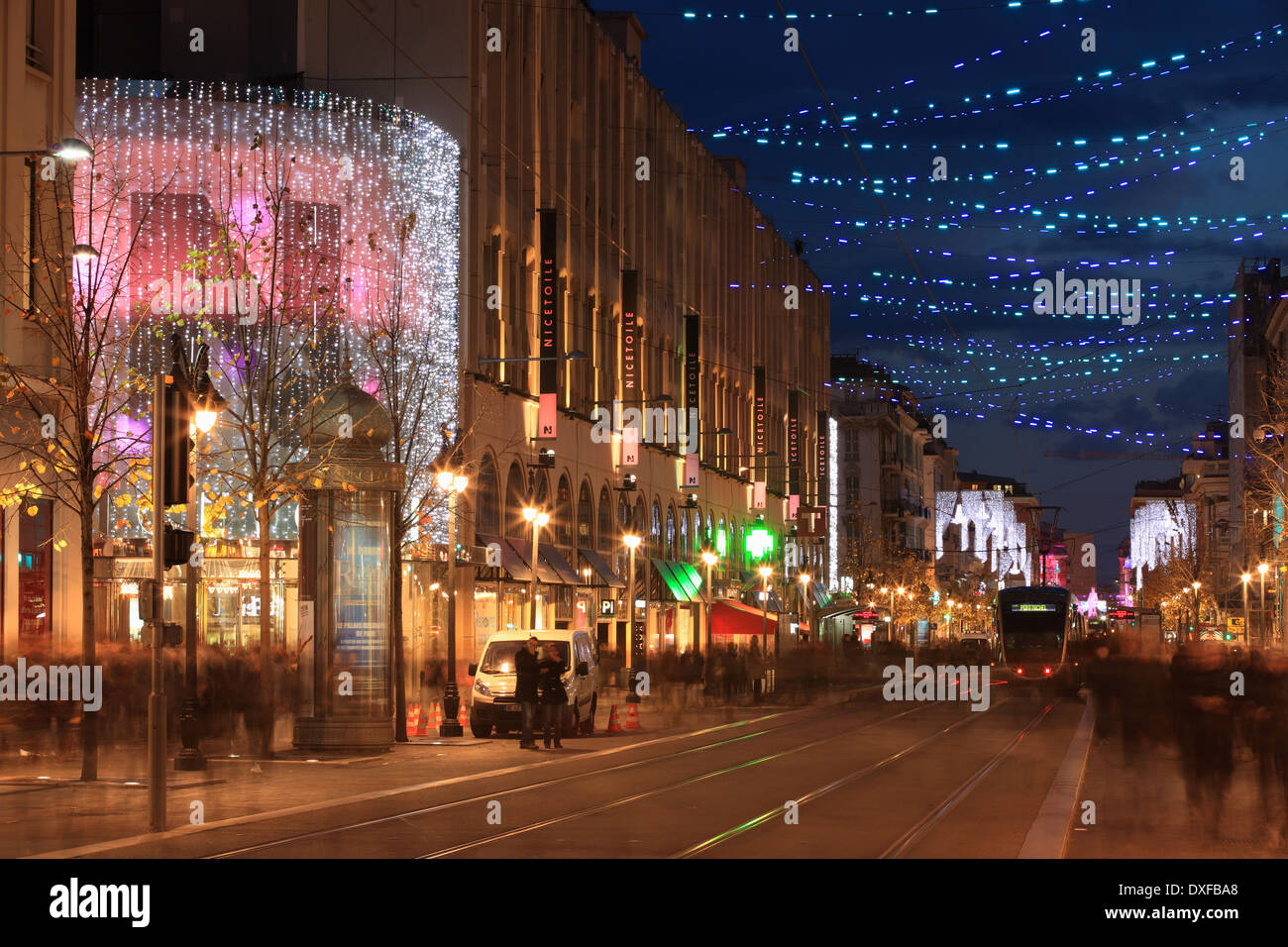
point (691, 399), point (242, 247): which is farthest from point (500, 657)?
point (691, 399)

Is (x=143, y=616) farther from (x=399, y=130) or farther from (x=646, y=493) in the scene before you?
(x=646, y=493)

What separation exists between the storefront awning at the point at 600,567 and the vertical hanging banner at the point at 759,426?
23.4 metres

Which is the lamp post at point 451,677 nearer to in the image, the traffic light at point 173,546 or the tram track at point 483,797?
the tram track at point 483,797

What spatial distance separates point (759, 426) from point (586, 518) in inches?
1073

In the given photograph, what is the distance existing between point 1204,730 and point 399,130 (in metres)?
24.8

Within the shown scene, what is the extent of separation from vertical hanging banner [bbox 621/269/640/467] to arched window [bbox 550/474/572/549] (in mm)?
5263

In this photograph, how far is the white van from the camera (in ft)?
105

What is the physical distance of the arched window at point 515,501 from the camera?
48438 millimetres

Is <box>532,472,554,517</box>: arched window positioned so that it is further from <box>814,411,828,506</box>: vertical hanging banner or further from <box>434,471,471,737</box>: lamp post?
<box>814,411,828,506</box>: vertical hanging banner

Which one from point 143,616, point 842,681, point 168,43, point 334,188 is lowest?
point 842,681

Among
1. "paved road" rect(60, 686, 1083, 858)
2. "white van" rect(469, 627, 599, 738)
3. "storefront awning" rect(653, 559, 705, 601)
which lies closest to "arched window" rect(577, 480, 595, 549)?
"storefront awning" rect(653, 559, 705, 601)

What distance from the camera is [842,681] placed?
63.9 meters

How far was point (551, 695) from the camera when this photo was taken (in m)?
29.4
